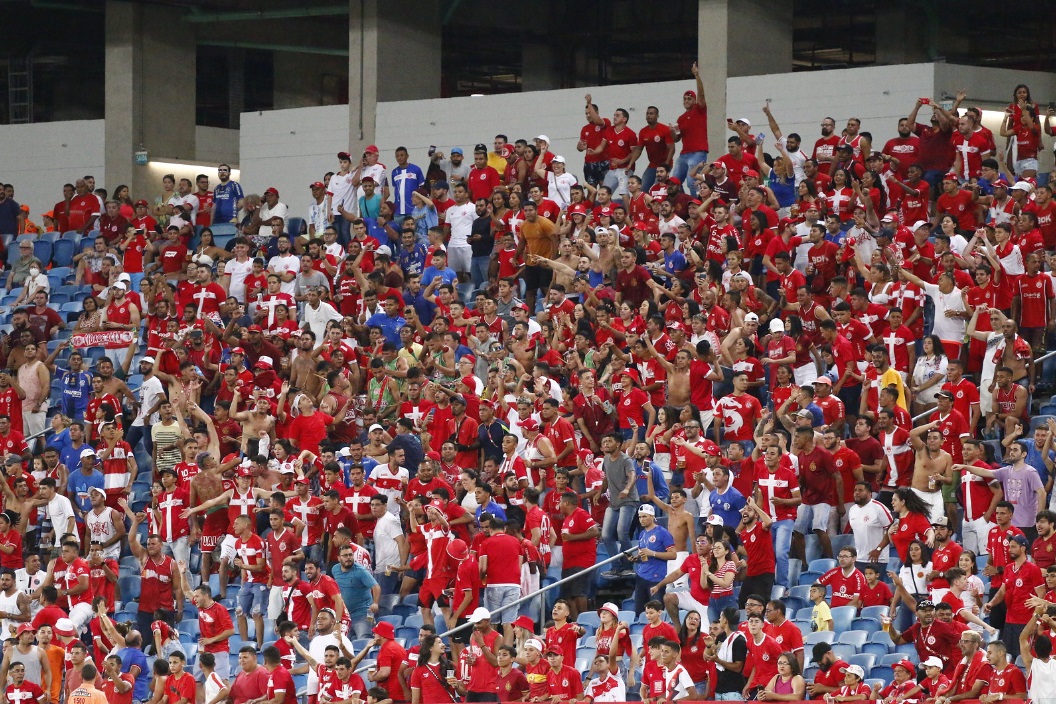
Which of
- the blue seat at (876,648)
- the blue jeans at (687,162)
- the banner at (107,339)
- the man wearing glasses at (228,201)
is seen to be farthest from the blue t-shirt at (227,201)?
the blue seat at (876,648)

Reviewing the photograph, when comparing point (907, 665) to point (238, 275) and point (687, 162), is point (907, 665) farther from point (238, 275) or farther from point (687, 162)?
point (238, 275)

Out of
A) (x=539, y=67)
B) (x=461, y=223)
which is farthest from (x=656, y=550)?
(x=539, y=67)

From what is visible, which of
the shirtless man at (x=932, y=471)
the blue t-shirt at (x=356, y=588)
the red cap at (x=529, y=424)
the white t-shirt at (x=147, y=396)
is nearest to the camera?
the shirtless man at (x=932, y=471)

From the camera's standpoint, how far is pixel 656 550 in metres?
15.1

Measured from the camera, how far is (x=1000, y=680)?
475 inches

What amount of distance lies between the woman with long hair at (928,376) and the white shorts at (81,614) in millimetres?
8395

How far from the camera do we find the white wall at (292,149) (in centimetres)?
2816

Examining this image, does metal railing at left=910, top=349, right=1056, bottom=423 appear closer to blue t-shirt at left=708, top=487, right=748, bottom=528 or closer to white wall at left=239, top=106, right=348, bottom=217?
blue t-shirt at left=708, top=487, right=748, bottom=528

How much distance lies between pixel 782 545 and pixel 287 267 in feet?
28.6

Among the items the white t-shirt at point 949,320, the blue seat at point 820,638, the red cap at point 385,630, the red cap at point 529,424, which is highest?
the white t-shirt at point 949,320

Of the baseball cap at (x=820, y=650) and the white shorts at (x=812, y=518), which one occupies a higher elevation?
the white shorts at (x=812, y=518)

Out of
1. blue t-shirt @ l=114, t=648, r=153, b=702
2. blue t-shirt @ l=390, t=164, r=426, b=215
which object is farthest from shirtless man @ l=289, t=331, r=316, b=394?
blue t-shirt @ l=390, t=164, r=426, b=215

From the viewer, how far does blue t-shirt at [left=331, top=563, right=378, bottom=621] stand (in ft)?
53.3

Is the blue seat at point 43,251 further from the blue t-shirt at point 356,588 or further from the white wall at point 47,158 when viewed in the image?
the blue t-shirt at point 356,588
